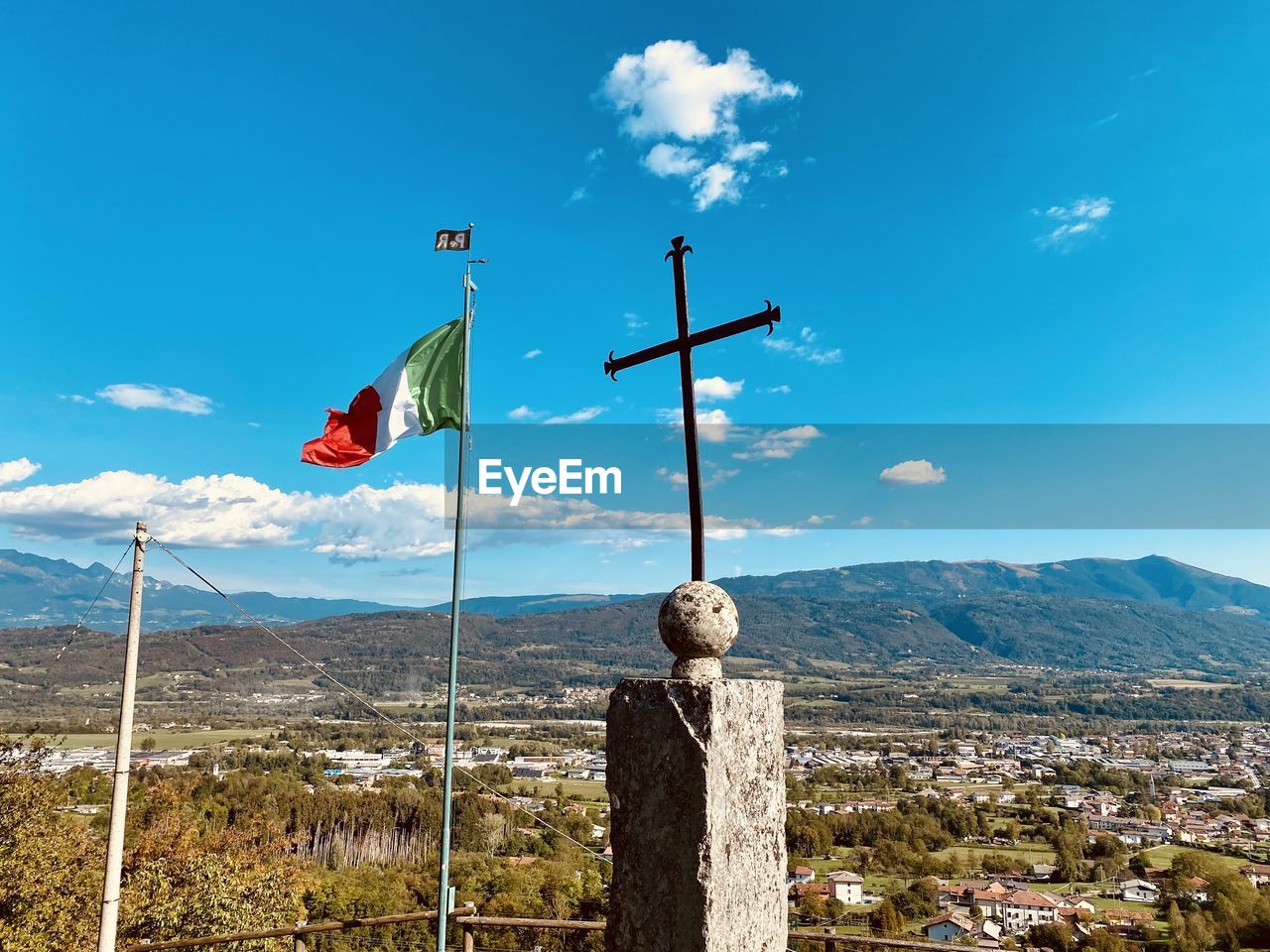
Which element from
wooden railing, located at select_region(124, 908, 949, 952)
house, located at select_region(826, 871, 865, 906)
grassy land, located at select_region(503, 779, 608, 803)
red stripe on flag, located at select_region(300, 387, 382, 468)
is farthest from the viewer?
grassy land, located at select_region(503, 779, 608, 803)

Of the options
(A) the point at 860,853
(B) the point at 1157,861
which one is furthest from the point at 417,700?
(B) the point at 1157,861

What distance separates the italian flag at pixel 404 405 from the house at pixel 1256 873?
115ft

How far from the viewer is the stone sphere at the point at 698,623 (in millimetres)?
2941

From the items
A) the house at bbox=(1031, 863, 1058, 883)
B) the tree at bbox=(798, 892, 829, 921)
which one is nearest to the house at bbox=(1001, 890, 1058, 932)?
the tree at bbox=(798, 892, 829, 921)

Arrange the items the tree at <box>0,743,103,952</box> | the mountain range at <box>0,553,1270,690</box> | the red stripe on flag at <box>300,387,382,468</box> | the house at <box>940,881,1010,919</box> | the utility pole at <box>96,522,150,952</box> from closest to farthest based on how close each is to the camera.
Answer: the utility pole at <box>96,522,150,952</box>
the red stripe on flag at <box>300,387,382,468</box>
the tree at <box>0,743,103,952</box>
the house at <box>940,881,1010,919</box>
the mountain range at <box>0,553,1270,690</box>

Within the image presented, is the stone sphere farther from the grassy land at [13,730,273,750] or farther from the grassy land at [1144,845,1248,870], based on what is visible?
the grassy land at [13,730,273,750]

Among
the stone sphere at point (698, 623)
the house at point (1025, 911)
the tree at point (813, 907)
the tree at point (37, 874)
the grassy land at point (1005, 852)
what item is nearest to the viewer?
the stone sphere at point (698, 623)

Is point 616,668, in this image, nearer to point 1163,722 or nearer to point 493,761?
point 493,761

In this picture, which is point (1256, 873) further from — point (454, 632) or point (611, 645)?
point (611, 645)

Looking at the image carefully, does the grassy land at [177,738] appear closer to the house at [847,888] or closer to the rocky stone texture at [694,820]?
the house at [847,888]

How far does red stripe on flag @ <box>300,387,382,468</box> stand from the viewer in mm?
7293

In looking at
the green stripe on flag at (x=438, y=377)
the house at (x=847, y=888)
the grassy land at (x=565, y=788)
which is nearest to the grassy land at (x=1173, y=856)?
the house at (x=847, y=888)

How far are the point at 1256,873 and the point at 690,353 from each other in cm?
4029

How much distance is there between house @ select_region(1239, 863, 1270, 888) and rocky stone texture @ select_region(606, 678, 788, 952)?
3550 cm
